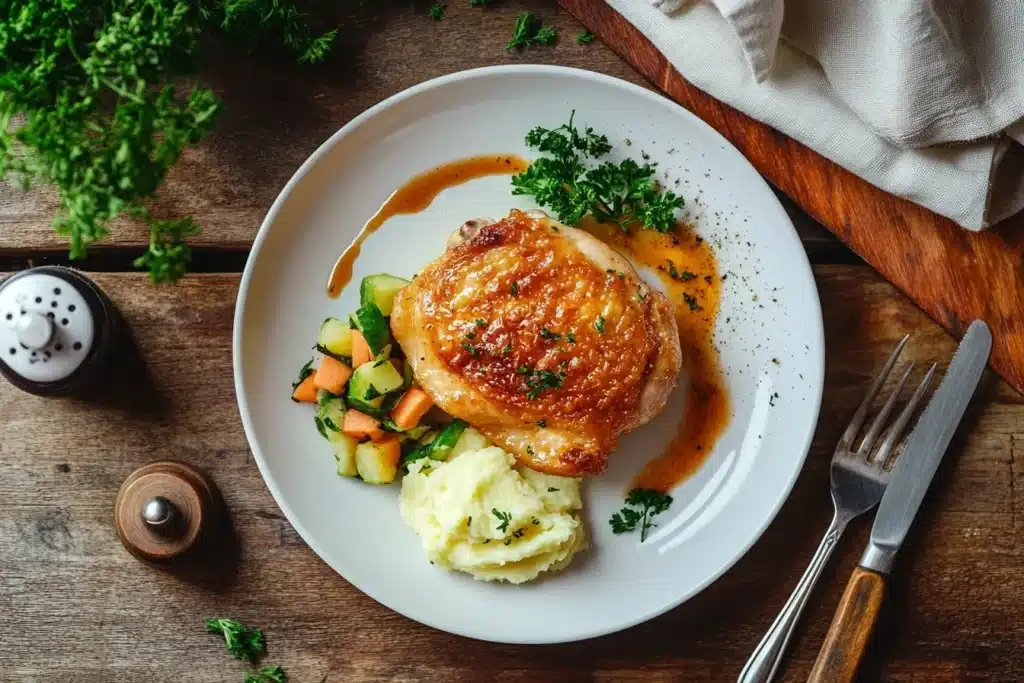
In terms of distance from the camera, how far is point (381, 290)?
3.79m

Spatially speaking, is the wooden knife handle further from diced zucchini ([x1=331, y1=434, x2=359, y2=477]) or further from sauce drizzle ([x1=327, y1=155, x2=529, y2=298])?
sauce drizzle ([x1=327, y1=155, x2=529, y2=298])

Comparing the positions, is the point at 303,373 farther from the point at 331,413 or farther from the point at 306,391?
the point at 331,413

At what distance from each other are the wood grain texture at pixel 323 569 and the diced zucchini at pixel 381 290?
0.74m

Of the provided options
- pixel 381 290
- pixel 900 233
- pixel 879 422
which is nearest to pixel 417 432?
pixel 381 290

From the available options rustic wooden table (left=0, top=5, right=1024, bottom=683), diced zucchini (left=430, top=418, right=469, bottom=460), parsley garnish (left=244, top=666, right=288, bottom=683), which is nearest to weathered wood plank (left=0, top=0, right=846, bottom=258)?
rustic wooden table (left=0, top=5, right=1024, bottom=683)

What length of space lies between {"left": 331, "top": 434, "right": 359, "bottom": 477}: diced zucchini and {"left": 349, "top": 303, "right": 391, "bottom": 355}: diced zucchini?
0.44 meters

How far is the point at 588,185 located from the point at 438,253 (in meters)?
0.79

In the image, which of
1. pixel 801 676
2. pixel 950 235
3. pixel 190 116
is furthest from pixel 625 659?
pixel 190 116

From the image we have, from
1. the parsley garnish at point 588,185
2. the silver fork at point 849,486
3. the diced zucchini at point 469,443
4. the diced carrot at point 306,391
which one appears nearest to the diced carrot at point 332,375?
the diced carrot at point 306,391

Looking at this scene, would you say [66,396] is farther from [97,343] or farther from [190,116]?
[190,116]

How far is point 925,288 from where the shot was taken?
393cm

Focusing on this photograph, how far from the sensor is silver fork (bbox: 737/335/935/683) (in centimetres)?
387

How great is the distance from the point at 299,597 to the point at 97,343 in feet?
5.02

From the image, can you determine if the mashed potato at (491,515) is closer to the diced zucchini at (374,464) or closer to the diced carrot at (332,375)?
the diced zucchini at (374,464)
